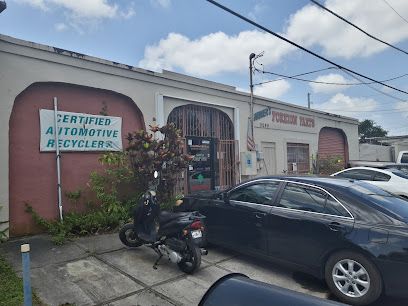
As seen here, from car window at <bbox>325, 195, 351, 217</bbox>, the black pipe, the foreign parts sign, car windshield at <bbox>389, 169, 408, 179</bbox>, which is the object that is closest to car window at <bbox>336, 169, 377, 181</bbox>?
car windshield at <bbox>389, 169, 408, 179</bbox>

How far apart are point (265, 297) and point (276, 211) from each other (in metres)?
3.19

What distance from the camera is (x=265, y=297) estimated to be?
6.45 feet

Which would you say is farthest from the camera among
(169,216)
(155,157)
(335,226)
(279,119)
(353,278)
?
(279,119)

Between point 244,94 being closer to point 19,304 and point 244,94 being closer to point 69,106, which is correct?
point 69,106

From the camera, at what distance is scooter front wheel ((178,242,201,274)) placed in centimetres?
499

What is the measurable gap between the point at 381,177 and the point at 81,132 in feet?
27.1

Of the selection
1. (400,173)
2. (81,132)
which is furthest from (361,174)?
(81,132)

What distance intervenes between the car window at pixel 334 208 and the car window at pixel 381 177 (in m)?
6.31

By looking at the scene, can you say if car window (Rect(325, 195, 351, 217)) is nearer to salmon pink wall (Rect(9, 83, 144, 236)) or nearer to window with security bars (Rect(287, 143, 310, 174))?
salmon pink wall (Rect(9, 83, 144, 236))

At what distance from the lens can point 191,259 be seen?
5.05m

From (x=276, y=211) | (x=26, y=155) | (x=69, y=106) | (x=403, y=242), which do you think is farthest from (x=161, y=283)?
(x=69, y=106)

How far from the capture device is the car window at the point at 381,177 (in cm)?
998

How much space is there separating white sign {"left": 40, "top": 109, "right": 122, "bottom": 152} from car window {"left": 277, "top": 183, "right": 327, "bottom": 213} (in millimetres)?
4849

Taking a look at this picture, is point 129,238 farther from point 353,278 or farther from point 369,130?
point 369,130
